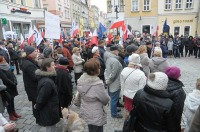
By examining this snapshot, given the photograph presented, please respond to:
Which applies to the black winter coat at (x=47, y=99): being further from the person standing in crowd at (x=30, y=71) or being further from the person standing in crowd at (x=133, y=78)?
the person standing in crowd at (x=133, y=78)

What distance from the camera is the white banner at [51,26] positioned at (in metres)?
5.33

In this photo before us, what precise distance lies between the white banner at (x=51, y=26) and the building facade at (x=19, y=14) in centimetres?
1574

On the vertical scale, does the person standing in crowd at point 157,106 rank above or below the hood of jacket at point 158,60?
below

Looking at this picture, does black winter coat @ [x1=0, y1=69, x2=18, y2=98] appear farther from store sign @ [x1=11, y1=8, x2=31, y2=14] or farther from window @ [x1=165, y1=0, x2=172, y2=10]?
window @ [x1=165, y1=0, x2=172, y2=10]

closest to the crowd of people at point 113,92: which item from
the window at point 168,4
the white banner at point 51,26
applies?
the white banner at point 51,26

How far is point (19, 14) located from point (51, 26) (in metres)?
22.3

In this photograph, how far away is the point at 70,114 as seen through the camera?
386 cm

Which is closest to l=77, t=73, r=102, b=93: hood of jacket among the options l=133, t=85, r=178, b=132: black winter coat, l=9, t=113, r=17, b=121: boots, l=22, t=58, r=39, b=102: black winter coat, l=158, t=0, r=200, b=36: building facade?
l=133, t=85, r=178, b=132: black winter coat

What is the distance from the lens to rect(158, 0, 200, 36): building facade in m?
29.2

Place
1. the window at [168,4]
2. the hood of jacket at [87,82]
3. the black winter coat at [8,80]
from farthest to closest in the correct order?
the window at [168,4] → the black winter coat at [8,80] → the hood of jacket at [87,82]

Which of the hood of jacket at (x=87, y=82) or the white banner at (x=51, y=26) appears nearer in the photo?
the hood of jacket at (x=87, y=82)

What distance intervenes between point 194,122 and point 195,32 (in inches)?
1276

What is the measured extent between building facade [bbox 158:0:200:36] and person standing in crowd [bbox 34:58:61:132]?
102 feet

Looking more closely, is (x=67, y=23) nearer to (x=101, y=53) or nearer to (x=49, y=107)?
(x=101, y=53)
